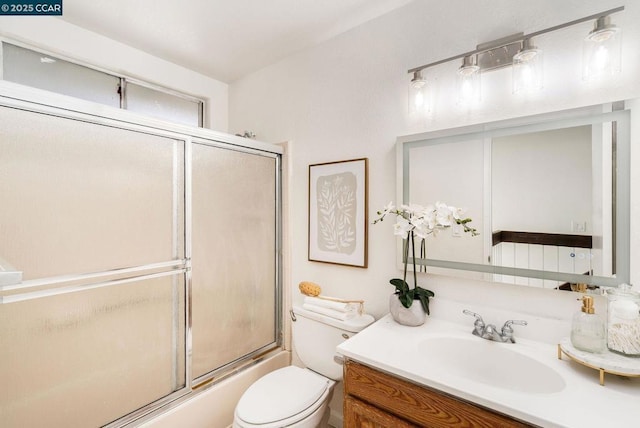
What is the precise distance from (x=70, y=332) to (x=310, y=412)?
1.09 metres

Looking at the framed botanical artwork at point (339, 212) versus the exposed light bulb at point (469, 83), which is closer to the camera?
the exposed light bulb at point (469, 83)

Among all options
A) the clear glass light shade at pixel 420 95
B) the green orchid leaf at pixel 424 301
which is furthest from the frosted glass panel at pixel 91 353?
the clear glass light shade at pixel 420 95

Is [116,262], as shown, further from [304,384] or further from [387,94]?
[387,94]

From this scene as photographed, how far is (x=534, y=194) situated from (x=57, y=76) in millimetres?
2587

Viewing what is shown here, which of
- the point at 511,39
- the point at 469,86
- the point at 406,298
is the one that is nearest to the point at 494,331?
the point at 406,298

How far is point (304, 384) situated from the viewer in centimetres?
153

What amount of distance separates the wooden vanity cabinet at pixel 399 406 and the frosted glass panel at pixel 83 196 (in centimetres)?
111

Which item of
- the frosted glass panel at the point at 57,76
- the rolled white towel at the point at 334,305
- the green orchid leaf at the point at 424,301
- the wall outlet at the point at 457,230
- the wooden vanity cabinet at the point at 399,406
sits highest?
the frosted glass panel at the point at 57,76

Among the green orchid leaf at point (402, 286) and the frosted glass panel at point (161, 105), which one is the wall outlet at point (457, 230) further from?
the frosted glass panel at point (161, 105)

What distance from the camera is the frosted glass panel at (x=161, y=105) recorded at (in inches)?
81.7

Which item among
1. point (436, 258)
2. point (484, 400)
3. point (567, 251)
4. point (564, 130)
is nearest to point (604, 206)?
point (567, 251)

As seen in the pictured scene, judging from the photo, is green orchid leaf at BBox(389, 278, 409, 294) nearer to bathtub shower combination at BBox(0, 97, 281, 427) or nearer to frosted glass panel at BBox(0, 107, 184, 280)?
bathtub shower combination at BBox(0, 97, 281, 427)

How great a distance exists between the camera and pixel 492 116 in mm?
1334

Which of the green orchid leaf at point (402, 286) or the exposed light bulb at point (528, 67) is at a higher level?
the exposed light bulb at point (528, 67)
